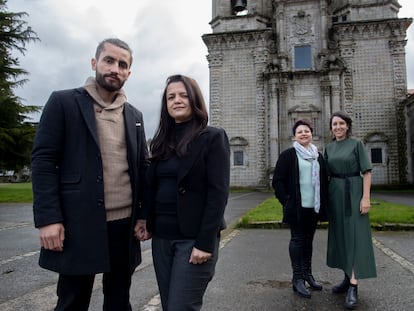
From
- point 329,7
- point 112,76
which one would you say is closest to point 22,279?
point 112,76

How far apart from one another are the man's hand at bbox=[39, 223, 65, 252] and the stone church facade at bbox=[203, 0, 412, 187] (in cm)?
2855

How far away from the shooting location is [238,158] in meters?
31.7

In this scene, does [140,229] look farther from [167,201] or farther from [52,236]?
[52,236]

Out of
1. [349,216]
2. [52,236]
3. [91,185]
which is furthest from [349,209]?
[52,236]

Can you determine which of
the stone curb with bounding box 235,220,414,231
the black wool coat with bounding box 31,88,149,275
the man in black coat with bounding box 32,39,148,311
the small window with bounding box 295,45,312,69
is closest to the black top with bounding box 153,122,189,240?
the man in black coat with bounding box 32,39,148,311

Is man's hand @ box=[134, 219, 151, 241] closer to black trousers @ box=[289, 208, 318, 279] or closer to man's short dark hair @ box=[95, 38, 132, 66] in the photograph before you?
man's short dark hair @ box=[95, 38, 132, 66]

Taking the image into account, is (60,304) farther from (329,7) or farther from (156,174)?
(329,7)

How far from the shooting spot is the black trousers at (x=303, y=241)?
4.80 metres

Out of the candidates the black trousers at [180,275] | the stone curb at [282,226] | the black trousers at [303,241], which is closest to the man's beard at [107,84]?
the black trousers at [180,275]

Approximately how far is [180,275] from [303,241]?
9.01 feet

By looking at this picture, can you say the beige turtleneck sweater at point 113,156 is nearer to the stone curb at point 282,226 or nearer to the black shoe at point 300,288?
the black shoe at point 300,288

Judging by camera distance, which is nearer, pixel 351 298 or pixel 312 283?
pixel 351 298

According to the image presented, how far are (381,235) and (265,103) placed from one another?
2400 cm

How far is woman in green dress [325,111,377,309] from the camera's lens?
4562 mm
